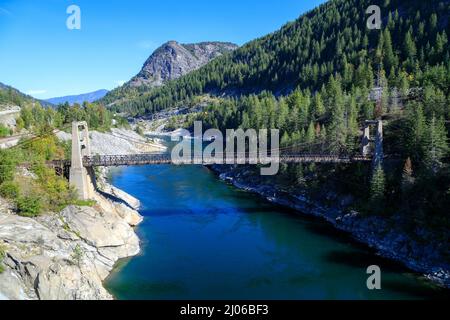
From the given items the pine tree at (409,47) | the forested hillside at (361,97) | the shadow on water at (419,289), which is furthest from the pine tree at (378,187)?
the pine tree at (409,47)

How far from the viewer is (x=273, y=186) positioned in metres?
50.7

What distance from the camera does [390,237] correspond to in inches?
1292

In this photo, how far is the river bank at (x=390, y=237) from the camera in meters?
27.8

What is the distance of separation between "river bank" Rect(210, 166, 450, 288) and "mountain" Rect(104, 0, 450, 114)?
24364 mm

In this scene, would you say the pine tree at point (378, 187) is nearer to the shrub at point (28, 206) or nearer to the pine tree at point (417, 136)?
the pine tree at point (417, 136)

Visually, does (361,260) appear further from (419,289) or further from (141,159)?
(141,159)

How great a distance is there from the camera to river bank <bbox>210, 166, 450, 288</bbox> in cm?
2780

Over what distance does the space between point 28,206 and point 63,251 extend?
5212 millimetres

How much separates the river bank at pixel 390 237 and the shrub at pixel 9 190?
28.1 m

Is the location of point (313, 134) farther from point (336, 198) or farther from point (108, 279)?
point (108, 279)

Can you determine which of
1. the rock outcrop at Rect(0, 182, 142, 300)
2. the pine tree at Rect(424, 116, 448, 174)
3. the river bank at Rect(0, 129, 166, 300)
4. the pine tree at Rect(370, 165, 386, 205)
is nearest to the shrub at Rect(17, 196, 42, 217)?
the river bank at Rect(0, 129, 166, 300)

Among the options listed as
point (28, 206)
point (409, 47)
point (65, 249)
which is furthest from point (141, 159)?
point (409, 47)
